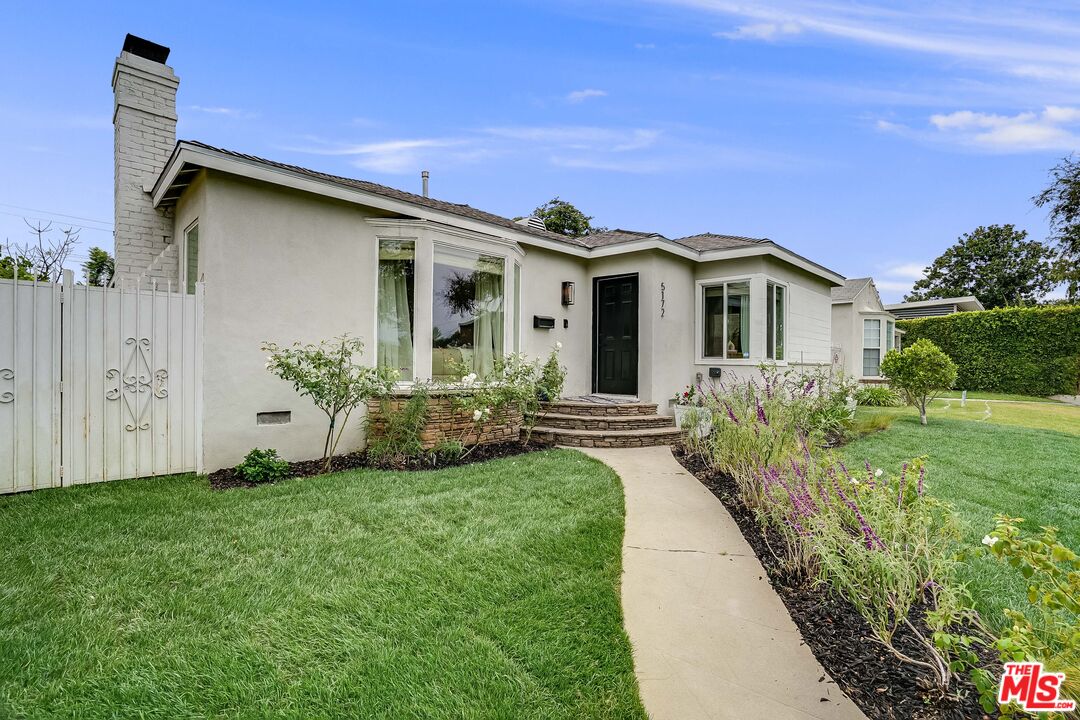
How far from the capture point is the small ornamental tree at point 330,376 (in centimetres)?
545

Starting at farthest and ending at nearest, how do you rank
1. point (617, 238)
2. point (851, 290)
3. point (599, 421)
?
point (851, 290)
point (617, 238)
point (599, 421)

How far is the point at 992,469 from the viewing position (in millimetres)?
6125

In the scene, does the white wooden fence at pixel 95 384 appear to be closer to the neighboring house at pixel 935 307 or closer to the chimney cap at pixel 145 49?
the chimney cap at pixel 145 49

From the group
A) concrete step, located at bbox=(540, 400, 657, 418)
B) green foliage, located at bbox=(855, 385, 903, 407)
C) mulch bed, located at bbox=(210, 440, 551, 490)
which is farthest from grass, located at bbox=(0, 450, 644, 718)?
green foliage, located at bbox=(855, 385, 903, 407)

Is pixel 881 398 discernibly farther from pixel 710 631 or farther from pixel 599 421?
pixel 710 631

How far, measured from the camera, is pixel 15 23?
6684 millimetres

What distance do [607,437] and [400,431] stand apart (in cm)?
311

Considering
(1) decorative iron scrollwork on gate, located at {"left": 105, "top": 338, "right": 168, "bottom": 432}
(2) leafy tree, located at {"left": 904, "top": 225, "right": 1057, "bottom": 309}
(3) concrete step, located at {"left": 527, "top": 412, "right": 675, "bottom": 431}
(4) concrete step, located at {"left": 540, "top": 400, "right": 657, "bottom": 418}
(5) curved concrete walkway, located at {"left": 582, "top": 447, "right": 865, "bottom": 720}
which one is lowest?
(5) curved concrete walkway, located at {"left": 582, "top": 447, "right": 865, "bottom": 720}

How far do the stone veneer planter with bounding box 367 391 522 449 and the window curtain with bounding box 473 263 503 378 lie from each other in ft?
2.76

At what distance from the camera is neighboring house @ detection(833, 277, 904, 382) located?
1617 cm

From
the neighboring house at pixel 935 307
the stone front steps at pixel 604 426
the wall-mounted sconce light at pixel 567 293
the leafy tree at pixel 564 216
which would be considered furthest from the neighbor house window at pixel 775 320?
the neighboring house at pixel 935 307

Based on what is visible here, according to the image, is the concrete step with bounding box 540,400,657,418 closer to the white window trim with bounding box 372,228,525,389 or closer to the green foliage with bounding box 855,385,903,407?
the white window trim with bounding box 372,228,525,389

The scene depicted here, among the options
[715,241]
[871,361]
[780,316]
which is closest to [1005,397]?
[871,361]

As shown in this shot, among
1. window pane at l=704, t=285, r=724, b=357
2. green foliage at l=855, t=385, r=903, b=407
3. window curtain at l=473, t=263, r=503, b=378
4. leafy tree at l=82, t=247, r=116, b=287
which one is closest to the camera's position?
window curtain at l=473, t=263, r=503, b=378
